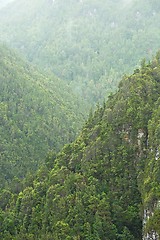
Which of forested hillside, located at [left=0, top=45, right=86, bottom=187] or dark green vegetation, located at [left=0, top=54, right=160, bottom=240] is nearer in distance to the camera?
dark green vegetation, located at [left=0, top=54, right=160, bottom=240]

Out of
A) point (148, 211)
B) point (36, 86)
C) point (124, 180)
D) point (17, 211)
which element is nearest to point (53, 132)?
point (36, 86)

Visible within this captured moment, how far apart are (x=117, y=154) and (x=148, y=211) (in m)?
13.5

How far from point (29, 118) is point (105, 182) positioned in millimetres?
78063

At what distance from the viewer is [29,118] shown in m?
137

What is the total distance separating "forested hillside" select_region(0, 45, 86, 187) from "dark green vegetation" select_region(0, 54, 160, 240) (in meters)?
39.3

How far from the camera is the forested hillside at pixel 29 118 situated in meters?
116

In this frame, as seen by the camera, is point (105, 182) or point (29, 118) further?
point (29, 118)

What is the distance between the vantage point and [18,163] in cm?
11462

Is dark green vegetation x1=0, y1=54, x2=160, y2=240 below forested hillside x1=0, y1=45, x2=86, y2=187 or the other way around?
below

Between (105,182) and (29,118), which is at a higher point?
(29,118)

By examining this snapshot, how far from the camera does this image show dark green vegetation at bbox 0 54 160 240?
186 feet

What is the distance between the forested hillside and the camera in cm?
11619

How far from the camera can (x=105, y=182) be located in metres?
62.1

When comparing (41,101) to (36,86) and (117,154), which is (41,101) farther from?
(117,154)
